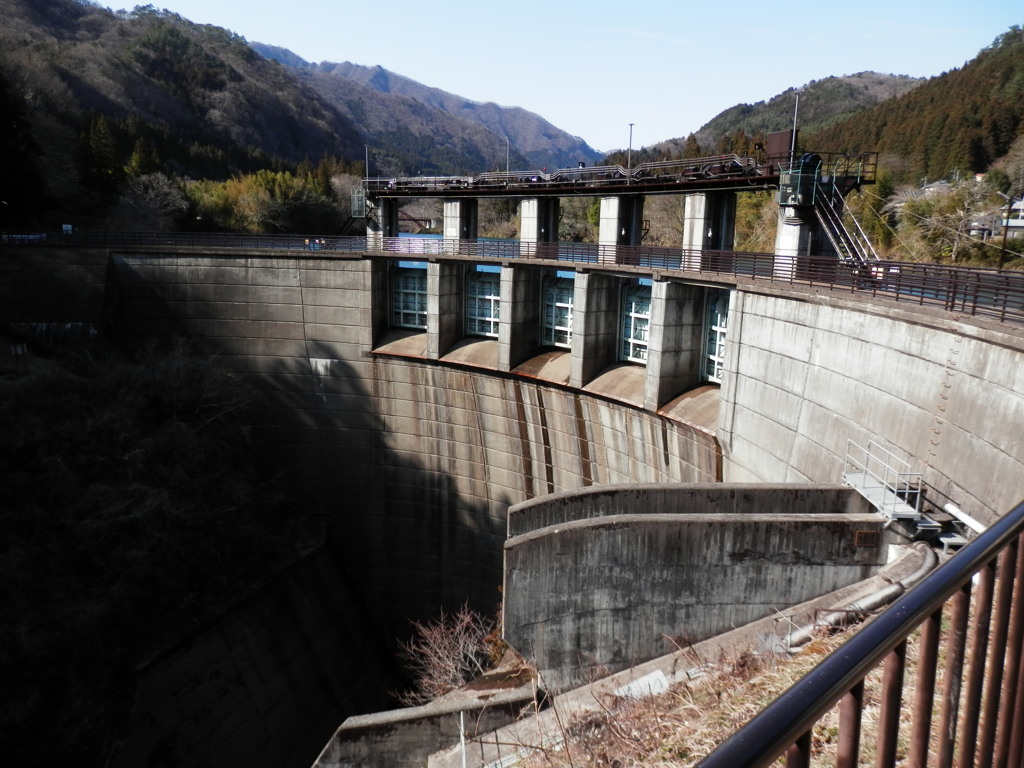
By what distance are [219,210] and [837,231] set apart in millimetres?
43149

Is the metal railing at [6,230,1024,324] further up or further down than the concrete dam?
further up

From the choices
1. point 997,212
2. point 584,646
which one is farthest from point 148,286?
point 997,212

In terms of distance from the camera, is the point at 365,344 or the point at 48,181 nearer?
the point at 365,344

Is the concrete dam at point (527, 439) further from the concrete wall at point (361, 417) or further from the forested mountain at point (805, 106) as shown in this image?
the forested mountain at point (805, 106)

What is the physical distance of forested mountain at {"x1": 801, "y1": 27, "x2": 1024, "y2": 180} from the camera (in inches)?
2120

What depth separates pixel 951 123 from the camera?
56281 millimetres

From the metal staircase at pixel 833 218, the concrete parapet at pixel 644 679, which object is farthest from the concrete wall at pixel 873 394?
the metal staircase at pixel 833 218

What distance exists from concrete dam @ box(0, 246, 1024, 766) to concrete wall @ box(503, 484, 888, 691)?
4 cm

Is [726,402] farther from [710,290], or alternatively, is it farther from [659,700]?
[659,700]

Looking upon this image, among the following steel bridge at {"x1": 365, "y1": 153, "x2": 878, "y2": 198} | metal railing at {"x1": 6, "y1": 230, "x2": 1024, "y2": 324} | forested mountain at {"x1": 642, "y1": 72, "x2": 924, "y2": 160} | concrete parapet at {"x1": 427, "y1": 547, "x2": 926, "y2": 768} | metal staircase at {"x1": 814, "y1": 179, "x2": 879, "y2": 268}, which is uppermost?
forested mountain at {"x1": 642, "y1": 72, "x2": 924, "y2": 160}

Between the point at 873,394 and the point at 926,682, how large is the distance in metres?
11.8

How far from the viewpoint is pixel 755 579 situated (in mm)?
11219

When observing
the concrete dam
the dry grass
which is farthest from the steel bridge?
the dry grass

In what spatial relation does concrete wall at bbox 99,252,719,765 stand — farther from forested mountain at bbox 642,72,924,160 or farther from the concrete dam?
forested mountain at bbox 642,72,924,160
